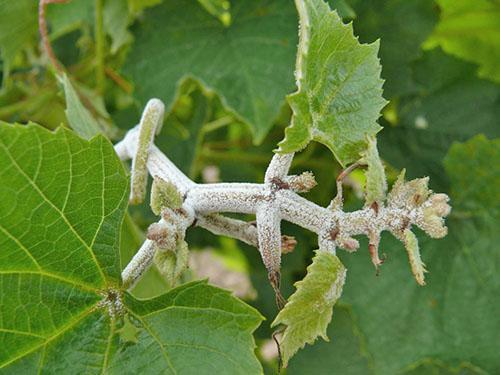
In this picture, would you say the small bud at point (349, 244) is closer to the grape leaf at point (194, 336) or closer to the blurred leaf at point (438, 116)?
the grape leaf at point (194, 336)

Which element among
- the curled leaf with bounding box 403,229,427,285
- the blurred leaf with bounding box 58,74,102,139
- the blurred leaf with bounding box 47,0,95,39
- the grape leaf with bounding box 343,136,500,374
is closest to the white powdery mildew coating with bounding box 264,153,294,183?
the curled leaf with bounding box 403,229,427,285

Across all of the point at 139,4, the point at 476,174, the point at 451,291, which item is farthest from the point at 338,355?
the point at 139,4

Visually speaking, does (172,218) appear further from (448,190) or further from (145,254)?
(448,190)

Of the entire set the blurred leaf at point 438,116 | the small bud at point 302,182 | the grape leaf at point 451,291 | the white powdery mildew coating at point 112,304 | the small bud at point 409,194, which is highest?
the small bud at point 302,182

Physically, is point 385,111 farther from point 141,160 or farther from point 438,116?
point 141,160

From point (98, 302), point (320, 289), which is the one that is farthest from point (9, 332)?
point (320, 289)

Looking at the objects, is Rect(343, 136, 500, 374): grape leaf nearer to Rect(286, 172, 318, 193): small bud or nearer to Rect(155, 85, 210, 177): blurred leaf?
Rect(155, 85, 210, 177): blurred leaf

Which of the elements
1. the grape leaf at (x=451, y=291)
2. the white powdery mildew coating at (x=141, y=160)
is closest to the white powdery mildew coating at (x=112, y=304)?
the white powdery mildew coating at (x=141, y=160)
